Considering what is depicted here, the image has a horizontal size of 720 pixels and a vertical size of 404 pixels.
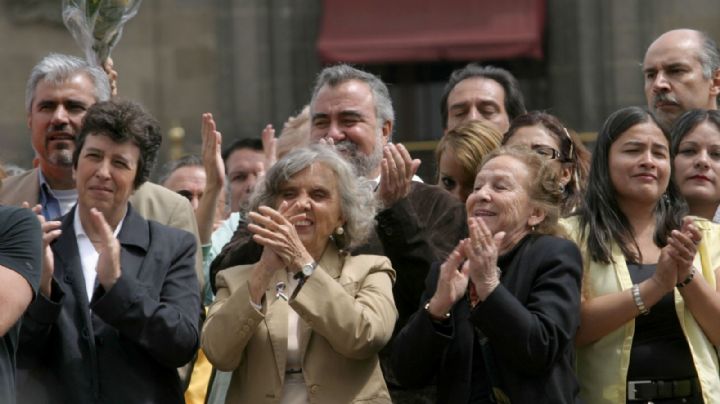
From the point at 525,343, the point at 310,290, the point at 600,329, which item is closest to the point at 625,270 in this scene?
the point at 600,329

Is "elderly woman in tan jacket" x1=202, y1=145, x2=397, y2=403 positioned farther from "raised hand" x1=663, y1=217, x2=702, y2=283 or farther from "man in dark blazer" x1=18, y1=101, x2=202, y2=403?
"raised hand" x1=663, y1=217, x2=702, y2=283

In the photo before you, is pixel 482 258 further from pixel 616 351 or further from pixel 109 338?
pixel 109 338

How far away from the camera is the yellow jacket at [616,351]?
5727 millimetres

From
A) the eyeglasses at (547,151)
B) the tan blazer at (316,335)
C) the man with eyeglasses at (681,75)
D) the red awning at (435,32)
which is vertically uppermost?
the man with eyeglasses at (681,75)

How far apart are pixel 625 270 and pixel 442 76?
10.3 meters

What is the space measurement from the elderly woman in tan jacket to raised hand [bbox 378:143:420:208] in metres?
0.07

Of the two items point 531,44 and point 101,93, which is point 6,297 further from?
point 531,44

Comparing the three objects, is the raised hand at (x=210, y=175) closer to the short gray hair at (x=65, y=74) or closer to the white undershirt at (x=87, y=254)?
the short gray hair at (x=65, y=74)

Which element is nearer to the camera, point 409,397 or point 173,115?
point 409,397

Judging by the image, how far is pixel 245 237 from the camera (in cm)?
639

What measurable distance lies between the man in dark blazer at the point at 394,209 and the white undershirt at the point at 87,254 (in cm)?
50

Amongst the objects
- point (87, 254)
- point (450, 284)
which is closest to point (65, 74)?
point (87, 254)

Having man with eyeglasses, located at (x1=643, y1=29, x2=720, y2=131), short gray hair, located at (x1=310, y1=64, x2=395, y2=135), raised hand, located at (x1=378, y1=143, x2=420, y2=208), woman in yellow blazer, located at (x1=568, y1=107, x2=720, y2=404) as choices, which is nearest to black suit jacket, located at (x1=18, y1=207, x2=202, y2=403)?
raised hand, located at (x1=378, y1=143, x2=420, y2=208)

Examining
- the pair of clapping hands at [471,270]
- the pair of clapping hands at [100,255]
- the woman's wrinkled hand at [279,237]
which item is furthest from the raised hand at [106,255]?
the pair of clapping hands at [471,270]
